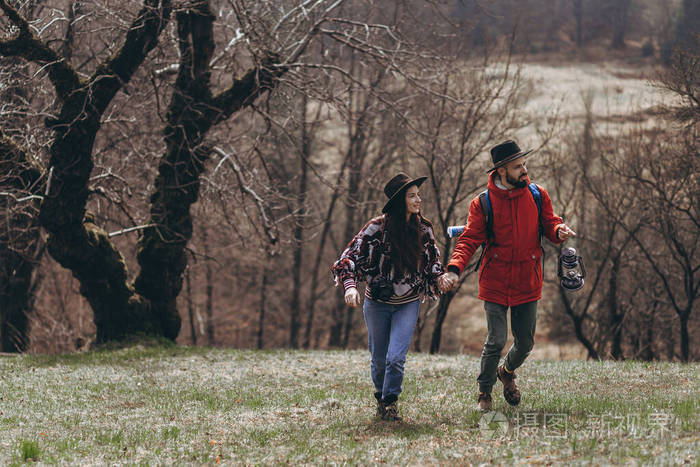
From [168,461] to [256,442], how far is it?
2.81ft

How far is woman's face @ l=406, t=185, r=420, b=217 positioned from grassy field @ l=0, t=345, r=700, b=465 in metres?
2.04

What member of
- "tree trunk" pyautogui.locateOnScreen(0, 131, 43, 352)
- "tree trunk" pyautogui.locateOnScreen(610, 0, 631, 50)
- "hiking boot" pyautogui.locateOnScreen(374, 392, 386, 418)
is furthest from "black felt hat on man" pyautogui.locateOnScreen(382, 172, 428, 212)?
"tree trunk" pyautogui.locateOnScreen(610, 0, 631, 50)

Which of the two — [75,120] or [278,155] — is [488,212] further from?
[278,155]

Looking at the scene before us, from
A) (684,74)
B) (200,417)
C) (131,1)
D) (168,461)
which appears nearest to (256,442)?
(168,461)

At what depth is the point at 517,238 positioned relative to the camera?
6.39 metres

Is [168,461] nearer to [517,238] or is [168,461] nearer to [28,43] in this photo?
[517,238]

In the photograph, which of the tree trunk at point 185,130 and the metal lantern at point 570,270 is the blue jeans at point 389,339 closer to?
the metal lantern at point 570,270

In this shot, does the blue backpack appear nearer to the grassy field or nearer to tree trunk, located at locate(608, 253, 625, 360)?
the grassy field

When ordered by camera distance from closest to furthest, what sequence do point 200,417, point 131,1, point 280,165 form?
point 200,417, point 131,1, point 280,165

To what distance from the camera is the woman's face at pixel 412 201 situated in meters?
6.52

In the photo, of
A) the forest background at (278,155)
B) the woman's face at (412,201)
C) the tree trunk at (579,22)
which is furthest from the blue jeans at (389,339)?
the tree trunk at (579,22)

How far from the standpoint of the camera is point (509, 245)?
6414 millimetres

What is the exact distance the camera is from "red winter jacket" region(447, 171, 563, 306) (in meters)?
6.41

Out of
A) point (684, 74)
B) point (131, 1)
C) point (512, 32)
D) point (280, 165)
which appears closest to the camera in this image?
point (131, 1)
